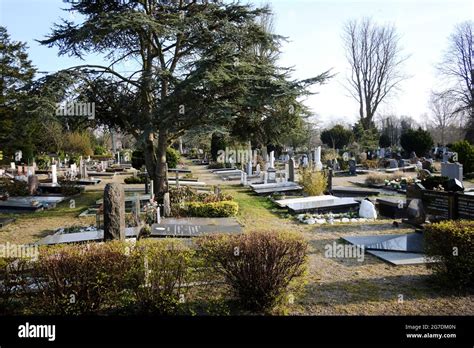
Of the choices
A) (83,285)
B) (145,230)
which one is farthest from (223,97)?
(83,285)

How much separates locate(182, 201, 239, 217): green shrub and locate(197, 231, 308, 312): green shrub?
6603 mm

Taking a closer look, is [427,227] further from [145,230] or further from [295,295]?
[145,230]

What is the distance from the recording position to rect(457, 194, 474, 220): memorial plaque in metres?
7.76

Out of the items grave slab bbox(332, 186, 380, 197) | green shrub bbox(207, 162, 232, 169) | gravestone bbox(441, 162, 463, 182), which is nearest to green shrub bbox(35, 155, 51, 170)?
green shrub bbox(207, 162, 232, 169)

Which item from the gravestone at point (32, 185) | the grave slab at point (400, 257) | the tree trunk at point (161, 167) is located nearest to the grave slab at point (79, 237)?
the grave slab at point (400, 257)

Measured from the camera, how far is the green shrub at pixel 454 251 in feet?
17.2

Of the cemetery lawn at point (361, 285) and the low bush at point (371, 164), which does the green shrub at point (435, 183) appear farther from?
the low bush at point (371, 164)

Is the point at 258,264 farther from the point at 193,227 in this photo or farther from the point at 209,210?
the point at 209,210

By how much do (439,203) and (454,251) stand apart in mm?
3637

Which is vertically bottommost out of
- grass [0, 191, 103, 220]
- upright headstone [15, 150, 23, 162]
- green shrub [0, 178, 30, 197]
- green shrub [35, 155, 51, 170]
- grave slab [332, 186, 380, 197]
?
grass [0, 191, 103, 220]

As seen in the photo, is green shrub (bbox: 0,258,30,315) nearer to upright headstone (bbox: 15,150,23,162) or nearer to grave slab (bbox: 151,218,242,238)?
grave slab (bbox: 151,218,242,238)

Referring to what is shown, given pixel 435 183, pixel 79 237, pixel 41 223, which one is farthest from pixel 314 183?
pixel 41 223

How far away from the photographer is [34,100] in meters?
10.8

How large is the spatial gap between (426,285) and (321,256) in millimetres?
2131
